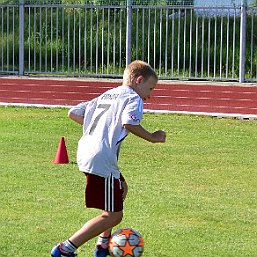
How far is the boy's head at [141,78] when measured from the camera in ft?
27.3

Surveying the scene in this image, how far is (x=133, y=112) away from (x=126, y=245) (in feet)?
3.53

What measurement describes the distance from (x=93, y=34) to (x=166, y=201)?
1600 cm

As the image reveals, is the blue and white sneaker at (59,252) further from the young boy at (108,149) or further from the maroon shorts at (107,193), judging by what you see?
the maroon shorts at (107,193)

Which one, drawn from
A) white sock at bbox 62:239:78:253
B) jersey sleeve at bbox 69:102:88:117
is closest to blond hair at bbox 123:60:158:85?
jersey sleeve at bbox 69:102:88:117

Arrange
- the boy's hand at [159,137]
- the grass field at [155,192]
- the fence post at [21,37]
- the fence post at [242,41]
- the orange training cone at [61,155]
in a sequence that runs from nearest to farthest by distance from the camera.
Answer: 1. the boy's hand at [159,137]
2. the grass field at [155,192]
3. the orange training cone at [61,155]
4. the fence post at [242,41]
5. the fence post at [21,37]

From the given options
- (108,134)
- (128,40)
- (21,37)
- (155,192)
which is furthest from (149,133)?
(21,37)

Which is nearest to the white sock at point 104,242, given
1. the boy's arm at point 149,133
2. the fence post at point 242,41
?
the boy's arm at point 149,133

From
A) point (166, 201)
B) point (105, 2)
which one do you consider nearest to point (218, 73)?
point (105, 2)

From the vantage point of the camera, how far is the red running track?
22.4 meters

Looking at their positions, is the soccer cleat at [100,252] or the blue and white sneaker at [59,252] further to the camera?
the soccer cleat at [100,252]

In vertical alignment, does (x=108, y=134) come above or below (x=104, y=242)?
above

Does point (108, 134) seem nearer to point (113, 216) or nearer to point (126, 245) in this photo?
point (113, 216)

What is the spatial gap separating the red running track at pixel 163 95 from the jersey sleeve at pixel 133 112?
13.2 meters

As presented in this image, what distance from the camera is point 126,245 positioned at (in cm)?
840
